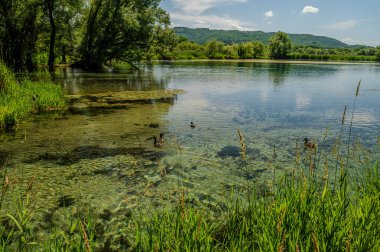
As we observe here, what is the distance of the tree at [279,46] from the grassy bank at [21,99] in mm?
153248

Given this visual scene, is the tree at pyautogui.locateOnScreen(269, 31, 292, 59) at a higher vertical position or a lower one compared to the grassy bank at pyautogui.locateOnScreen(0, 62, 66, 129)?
higher

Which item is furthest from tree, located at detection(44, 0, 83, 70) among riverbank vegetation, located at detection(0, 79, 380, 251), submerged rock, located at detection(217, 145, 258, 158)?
riverbank vegetation, located at detection(0, 79, 380, 251)

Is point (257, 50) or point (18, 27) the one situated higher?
point (257, 50)

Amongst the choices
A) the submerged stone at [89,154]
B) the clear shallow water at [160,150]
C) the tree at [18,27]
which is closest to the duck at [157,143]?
the clear shallow water at [160,150]

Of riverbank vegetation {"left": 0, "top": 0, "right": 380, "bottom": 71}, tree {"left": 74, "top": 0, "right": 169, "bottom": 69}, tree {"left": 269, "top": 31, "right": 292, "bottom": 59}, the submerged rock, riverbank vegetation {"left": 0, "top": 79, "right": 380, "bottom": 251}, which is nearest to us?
riverbank vegetation {"left": 0, "top": 79, "right": 380, "bottom": 251}

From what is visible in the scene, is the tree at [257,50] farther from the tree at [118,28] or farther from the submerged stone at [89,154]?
the submerged stone at [89,154]

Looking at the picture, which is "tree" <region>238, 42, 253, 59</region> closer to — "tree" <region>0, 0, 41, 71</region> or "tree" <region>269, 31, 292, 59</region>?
"tree" <region>269, 31, 292, 59</region>

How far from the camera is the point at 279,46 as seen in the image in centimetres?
15950

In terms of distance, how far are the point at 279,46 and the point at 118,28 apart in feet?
418

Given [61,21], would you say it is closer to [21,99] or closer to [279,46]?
[21,99]

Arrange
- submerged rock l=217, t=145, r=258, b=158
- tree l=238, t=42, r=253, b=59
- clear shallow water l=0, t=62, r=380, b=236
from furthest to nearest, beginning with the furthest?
tree l=238, t=42, r=253, b=59, submerged rock l=217, t=145, r=258, b=158, clear shallow water l=0, t=62, r=380, b=236

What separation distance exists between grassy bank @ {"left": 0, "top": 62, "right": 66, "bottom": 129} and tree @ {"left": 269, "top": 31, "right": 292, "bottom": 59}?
153248mm

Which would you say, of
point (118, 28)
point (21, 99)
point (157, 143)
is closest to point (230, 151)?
point (157, 143)

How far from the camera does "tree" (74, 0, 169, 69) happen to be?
48219 millimetres
